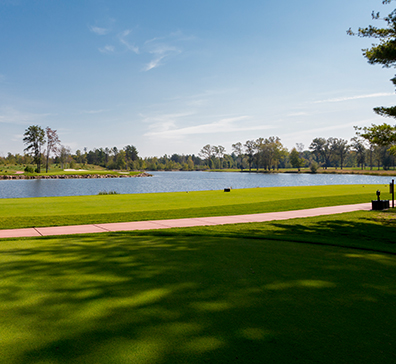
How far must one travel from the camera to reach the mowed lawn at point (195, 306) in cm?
268

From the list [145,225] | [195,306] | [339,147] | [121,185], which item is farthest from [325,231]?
[339,147]

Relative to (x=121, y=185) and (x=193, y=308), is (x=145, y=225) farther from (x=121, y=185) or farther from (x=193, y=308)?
(x=121, y=185)

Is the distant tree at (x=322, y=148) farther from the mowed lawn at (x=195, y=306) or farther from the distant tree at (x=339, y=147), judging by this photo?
the mowed lawn at (x=195, y=306)

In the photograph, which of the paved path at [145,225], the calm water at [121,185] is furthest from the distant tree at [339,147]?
the paved path at [145,225]

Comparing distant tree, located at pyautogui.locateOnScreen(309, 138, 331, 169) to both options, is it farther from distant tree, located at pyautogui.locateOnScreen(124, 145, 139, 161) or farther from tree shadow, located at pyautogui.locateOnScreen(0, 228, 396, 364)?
tree shadow, located at pyautogui.locateOnScreen(0, 228, 396, 364)

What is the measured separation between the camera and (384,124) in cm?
1415

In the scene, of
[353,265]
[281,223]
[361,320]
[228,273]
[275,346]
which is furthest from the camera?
[281,223]

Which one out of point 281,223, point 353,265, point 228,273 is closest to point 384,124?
point 281,223

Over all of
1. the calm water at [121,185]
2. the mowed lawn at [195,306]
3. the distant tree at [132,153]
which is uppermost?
the distant tree at [132,153]

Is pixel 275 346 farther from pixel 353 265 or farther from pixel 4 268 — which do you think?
pixel 4 268

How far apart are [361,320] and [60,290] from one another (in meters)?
3.56

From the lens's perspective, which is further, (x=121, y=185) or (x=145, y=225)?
(x=121, y=185)

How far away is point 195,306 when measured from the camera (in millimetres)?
3551

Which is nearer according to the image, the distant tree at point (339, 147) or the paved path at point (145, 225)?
the paved path at point (145, 225)
